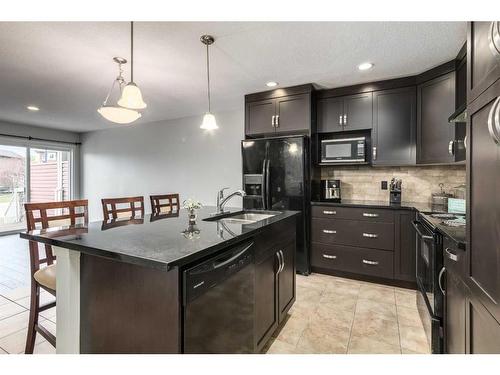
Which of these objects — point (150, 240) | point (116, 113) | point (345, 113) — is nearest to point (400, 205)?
point (345, 113)

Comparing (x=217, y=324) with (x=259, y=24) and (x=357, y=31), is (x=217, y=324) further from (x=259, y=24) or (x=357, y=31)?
(x=357, y=31)

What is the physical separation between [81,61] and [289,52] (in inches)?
Answer: 81.4

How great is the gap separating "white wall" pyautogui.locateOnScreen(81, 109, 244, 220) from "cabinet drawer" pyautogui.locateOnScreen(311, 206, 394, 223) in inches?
64.8

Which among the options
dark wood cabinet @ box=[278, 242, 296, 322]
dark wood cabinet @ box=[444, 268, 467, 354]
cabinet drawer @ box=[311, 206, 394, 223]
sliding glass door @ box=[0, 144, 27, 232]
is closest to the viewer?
dark wood cabinet @ box=[444, 268, 467, 354]

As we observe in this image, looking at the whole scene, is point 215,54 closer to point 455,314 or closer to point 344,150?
point 344,150

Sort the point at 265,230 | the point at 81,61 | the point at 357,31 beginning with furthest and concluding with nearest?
1. the point at 81,61
2. the point at 357,31
3. the point at 265,230

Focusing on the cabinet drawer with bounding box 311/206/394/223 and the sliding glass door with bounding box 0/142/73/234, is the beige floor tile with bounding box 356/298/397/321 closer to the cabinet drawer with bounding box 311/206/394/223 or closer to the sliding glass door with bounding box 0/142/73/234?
the cabinet drawer with bounding box 311/206/394/223

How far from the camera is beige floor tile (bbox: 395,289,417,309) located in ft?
7.87

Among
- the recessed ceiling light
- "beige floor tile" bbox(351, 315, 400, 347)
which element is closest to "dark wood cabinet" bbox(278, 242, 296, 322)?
"beige floor tile" bbox(351, 315, 400, 347)

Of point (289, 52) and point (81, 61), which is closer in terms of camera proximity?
point (289, 52)

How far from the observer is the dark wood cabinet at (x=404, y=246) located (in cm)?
265
